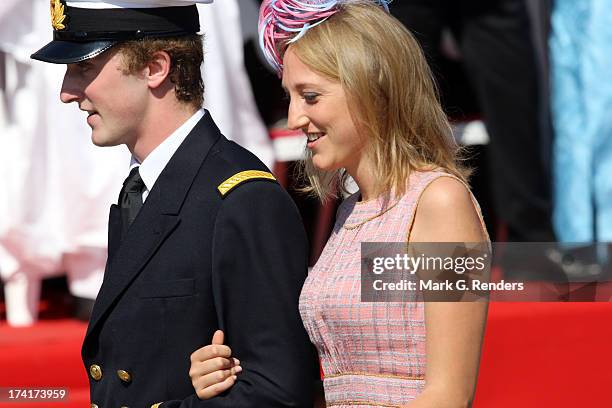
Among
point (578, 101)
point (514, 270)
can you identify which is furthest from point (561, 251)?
point (578, 101)

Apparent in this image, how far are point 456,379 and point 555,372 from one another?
4.82ft

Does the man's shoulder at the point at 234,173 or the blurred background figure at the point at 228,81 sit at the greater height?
the man's shoulder at the point at 234,173

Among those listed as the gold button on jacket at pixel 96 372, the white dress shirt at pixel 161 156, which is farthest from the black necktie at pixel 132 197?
the gold button on jacket at pixel 96 372

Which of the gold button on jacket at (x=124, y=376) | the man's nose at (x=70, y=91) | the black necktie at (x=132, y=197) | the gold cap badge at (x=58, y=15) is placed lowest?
the gold button on jacket at (x=124, y=376)

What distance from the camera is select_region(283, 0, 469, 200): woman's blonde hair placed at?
1.95m

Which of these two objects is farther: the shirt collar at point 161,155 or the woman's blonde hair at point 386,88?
the shirt collar at point 161,155

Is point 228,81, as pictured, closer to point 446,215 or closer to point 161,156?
point 161,156

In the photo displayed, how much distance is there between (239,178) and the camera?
6.78 ft

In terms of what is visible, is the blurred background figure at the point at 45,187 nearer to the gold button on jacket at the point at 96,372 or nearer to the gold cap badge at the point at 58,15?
the gold cap badge at the point at 58,15

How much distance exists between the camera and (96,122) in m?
2.15

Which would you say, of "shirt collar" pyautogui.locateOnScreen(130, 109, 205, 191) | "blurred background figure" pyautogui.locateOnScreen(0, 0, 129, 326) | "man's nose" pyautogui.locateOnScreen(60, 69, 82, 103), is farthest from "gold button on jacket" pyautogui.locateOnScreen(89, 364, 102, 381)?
"blurred background figure" pyautogui.locateOnScreen(0, 0, 129, 326)

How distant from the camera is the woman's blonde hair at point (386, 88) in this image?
195 cm

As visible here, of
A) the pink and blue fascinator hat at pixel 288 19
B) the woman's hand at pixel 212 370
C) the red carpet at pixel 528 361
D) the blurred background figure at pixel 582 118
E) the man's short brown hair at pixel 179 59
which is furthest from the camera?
the blurred background figure at pixel 582 118

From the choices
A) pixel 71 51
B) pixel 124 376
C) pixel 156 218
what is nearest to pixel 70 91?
pixel 71 51
